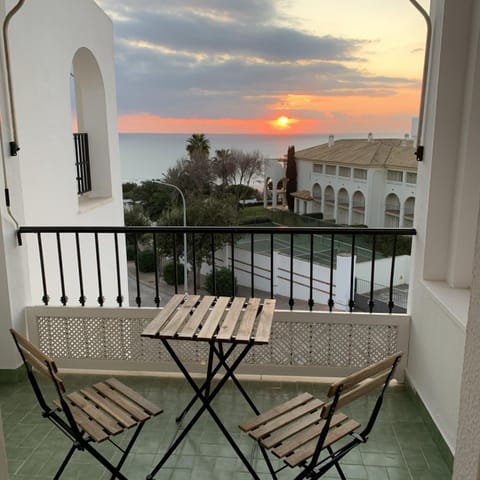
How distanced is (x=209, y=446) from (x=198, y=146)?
962cm

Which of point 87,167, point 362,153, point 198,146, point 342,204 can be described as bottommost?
point 342,204

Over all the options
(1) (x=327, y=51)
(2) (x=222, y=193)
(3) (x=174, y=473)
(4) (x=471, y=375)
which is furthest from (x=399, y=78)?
(4) (x=471, y=375)

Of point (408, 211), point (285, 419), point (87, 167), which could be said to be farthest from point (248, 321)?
point (87, 167)

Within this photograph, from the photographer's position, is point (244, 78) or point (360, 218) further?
point (244, 78)

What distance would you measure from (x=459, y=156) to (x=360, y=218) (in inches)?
69.7

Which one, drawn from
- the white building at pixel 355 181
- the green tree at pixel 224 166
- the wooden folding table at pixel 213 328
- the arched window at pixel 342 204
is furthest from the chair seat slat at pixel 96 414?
the green tree at pixel 224 166

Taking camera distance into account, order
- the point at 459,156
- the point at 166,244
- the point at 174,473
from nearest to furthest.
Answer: the point at 174,473 → the point at 459,156 → the point at 166,244

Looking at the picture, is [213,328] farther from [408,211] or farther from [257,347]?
[408,211]

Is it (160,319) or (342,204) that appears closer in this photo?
(160,319)

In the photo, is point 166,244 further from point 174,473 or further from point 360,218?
point 174,473

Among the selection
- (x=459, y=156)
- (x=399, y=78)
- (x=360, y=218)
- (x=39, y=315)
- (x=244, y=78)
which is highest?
(x=244, y=78)

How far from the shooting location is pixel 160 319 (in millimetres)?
2488

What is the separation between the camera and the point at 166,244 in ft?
34.5

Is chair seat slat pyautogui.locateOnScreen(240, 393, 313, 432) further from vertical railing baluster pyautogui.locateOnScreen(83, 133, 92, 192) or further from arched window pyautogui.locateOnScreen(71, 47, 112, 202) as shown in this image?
vertical railing baluster pyautogui.locateOnScreen(83, 133, 92, 192)
